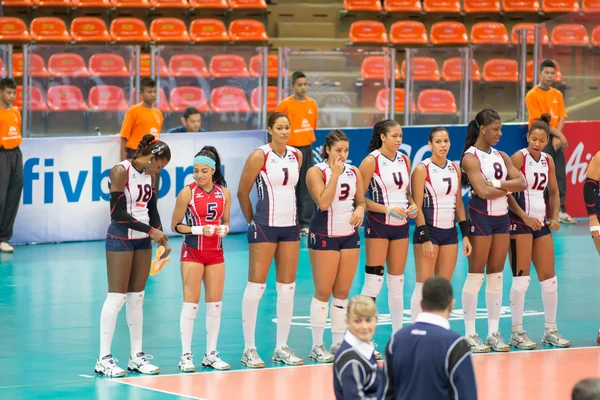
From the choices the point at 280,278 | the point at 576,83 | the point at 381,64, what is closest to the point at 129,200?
the point at 280,278

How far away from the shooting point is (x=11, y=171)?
1351 cm

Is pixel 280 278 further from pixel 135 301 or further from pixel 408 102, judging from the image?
pixel 408 102

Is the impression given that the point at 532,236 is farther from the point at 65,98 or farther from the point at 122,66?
the point at 65,98

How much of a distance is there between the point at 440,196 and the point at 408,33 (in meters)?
12.0

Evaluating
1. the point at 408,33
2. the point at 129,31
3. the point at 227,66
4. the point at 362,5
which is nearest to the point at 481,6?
the point at 408,33

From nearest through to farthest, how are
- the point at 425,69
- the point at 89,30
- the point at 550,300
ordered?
the point at 550,300 < the point at 425,69 < the point at 89,30

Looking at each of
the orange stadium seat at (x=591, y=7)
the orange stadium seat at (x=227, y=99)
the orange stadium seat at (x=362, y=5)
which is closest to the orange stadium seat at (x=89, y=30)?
the orange stadium seat at (x=227, y=99)

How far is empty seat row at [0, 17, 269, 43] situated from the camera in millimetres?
18906

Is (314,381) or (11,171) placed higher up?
(11,171)

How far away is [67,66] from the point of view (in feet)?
47.6

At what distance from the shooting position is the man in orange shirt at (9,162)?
13062 mm

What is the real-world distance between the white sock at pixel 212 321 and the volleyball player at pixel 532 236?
2690 millimetres

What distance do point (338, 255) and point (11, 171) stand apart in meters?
6.13

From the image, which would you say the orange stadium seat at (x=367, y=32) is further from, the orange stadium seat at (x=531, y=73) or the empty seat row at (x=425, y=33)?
the orange stadium seat at (x=531, y=73)
